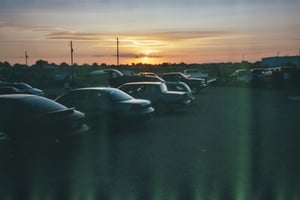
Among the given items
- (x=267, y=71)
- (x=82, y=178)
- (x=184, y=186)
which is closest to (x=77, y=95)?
(x=82, y=178)

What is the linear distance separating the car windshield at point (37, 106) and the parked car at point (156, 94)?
9408mm

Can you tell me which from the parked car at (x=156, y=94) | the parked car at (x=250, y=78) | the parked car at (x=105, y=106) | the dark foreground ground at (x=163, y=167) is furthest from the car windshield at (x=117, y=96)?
the parked car at (x=250, y=78)

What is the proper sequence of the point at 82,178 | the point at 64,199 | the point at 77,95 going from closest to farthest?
the point at 64,199, the point at 82,178, the point at 77,95

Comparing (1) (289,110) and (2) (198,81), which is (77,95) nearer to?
(1) (289,110)

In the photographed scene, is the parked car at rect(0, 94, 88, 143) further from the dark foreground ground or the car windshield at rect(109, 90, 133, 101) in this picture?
the car windshield at rect(109, 90, 133, 101)

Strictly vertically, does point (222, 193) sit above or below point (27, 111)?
below

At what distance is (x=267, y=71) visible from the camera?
49.3 metres

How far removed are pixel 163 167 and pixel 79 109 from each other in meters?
5.51

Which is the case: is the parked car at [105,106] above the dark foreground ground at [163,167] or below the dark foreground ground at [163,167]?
above

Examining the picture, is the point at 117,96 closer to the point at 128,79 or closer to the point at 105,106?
the point at 105,106

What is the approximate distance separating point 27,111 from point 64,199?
10.1 ft

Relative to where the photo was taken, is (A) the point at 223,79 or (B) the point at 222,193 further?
(A) the point at 223,79

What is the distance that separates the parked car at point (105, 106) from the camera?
46.5 ft

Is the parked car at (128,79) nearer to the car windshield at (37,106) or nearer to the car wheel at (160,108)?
the car wheel at (160,108)
